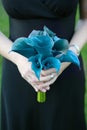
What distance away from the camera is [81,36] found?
8.35 feet

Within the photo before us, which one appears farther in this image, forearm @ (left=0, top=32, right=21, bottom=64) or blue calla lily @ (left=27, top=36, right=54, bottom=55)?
forearm @ (left=0, top=32, right=21, bottom=64)

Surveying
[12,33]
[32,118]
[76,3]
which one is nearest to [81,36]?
[76,3]

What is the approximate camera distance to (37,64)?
2.12 metres

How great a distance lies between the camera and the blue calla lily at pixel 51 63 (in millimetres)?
2113

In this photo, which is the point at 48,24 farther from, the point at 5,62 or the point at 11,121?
the point at 11,121

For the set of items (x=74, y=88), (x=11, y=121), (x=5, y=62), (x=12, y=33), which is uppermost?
(x=12, y=33)

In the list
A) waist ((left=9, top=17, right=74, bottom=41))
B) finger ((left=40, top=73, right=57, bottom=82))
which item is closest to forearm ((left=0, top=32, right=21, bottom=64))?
waist ((left=9, top=17, right=74, bottom=41))

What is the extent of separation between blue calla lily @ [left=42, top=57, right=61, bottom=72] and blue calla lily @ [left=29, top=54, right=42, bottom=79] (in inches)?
1.2

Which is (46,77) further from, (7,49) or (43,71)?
(7,49)

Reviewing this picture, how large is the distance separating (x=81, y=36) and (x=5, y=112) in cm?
76

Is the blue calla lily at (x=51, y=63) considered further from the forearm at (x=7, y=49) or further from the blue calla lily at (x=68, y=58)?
the forearm at (x=7, y=49)

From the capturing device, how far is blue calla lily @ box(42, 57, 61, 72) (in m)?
2.11

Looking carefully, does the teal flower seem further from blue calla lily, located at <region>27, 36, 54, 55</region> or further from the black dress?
the black dress

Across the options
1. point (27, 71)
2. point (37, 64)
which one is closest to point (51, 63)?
point (37, 64)
